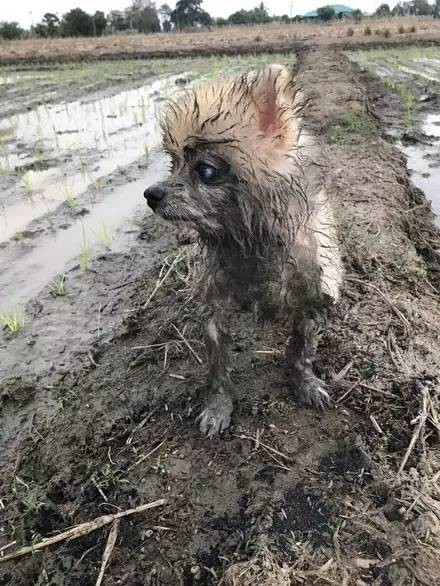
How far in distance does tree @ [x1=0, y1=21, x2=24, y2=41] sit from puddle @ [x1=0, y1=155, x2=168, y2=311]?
43.6 metres

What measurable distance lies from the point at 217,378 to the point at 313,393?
57cm

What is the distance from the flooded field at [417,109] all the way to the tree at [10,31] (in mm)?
33664

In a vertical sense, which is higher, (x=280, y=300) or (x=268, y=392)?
(x=280, y=300)

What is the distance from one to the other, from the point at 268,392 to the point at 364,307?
1163 mm

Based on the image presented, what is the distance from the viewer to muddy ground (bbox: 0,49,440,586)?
2459 mm

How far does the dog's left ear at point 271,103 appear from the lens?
2428 mm

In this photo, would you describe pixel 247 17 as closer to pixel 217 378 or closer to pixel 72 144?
pixel 72 144

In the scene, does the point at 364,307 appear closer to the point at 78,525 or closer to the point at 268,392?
the point at 268,392

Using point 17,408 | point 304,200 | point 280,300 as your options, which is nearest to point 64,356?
point 17,408

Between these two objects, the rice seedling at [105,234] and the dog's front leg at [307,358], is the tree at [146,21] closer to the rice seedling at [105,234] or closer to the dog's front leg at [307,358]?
the rice seedling at [105,234]

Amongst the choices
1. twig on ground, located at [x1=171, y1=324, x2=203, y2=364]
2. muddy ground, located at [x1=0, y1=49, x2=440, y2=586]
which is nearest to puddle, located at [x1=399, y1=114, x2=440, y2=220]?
muddy ground, located at [x1=0, y1=49, x2=440, y2=586]

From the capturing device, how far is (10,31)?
4503 cm

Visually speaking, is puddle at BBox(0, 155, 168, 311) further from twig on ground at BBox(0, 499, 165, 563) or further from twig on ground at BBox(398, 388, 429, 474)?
twig on ground at BBox(398, 388, 429, 474)

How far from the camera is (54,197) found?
7.56m
